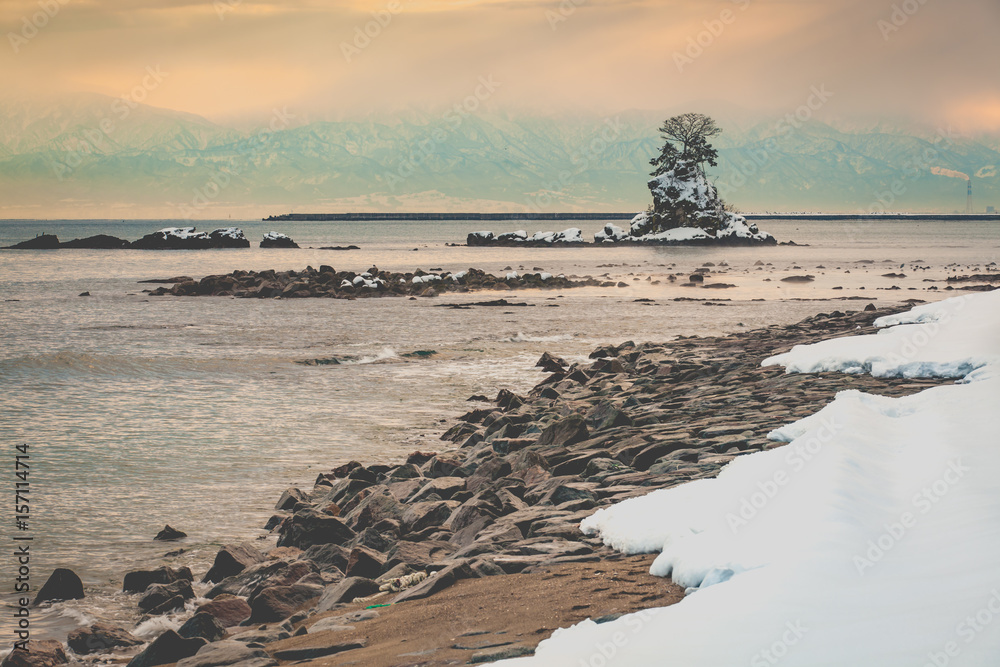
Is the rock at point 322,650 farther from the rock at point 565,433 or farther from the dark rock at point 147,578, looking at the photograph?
the rock at point 565,433

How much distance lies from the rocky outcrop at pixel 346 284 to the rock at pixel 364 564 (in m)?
34.8

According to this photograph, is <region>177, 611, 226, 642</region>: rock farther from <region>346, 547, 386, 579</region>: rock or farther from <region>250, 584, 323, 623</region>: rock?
<region>346, 547, 386, 579</region>: rock

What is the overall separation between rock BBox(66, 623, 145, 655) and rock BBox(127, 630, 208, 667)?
2.40 feet

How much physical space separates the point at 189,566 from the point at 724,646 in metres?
5.98

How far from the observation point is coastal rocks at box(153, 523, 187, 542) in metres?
8.57

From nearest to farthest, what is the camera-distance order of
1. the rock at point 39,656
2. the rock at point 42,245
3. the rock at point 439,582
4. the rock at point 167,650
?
the rock at point 167,650, the rock at point 439,582, the rock at point 39,656, the rock at point 42,245

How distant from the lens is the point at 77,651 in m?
5.98

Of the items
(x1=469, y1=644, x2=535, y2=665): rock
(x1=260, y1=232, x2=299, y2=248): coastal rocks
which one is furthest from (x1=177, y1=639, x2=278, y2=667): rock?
(x1=260, y1=232, x2=299, y2=248): coastal rocks

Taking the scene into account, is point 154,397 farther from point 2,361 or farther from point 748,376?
point 748,376

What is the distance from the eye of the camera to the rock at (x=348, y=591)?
611 centimetres

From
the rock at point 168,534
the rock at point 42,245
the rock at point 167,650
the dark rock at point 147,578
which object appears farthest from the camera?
the rock at point 42,245

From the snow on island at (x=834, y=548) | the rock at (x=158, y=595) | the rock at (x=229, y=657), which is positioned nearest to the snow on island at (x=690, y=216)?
the snow on island at (x=834, y=548)

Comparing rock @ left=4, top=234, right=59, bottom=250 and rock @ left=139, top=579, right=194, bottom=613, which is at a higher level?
rock @ left=4, top=234, right=59, bottom=250

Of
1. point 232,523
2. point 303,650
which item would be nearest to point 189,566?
point 232,523
